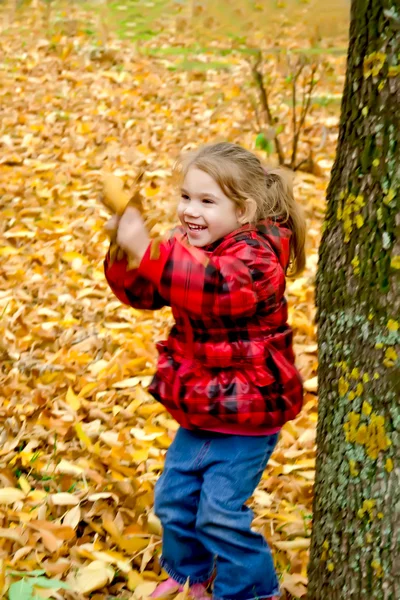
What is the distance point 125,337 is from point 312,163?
2.74m

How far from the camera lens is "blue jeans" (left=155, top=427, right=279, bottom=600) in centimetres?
189

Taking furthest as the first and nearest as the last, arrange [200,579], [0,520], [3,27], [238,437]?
[3,27] < [0,520] < [200,579] < [238,437]

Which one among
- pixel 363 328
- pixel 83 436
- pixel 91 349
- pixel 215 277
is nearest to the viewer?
pixel 363 328

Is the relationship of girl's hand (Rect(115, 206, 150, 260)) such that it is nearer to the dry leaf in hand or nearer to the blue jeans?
the dry leaf in hand

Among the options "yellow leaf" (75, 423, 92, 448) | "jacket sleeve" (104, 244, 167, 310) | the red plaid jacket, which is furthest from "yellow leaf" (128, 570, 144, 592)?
"jacket sleeve" (104, 244, 167, 310)

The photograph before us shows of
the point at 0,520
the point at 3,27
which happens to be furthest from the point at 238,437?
the point at 3,27

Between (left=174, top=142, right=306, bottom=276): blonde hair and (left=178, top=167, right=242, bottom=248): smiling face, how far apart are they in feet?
0.06

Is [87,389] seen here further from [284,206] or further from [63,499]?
[284,206]

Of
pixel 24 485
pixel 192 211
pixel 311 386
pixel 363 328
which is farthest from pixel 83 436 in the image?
pixel 363 328

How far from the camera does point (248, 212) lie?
1897 mm

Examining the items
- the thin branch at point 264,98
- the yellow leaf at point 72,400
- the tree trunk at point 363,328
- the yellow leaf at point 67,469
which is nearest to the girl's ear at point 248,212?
the tree trunk at point 363,328

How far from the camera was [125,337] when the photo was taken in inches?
145

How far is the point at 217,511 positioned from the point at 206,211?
31.6 inches

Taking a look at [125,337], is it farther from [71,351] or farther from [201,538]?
[201,538]
